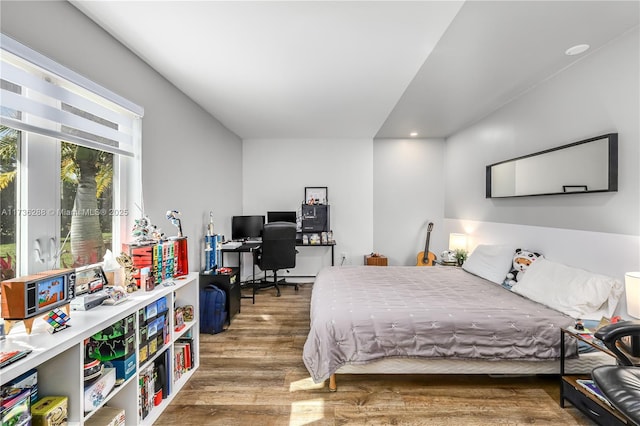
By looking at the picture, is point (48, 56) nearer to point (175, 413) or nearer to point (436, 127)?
point (175, 413)

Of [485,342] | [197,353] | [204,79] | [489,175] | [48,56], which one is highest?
[204,79]

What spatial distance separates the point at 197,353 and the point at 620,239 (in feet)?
11.0

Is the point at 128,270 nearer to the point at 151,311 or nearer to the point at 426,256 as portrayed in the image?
the point at 151,311

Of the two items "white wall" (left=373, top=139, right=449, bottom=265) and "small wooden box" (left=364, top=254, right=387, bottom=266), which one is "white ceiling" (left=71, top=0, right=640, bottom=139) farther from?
Answer: "small wooden box" (left=364, top=254, right=387, bottom=266)

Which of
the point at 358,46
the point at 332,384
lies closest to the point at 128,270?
the point at 332,384

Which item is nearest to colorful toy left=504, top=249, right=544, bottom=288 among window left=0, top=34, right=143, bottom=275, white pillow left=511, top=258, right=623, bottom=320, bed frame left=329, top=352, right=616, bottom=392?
white pillow left=511, top=258, right=623, bottom=320

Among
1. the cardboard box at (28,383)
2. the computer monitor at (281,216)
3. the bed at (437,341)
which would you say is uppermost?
the computer monitor at (281,216)

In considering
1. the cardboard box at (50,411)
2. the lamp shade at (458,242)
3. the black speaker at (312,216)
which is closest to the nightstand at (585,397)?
the lamp shade at (458,242)

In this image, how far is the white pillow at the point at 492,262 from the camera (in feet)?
9.43

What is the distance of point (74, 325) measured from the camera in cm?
127

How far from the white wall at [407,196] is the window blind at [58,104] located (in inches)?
151

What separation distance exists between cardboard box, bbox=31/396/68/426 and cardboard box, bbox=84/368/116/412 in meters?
0.11

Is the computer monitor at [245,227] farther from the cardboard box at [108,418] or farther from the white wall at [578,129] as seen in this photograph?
the white wall at [578,129]

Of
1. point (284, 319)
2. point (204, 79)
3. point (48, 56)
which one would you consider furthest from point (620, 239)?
point (48, 56)
